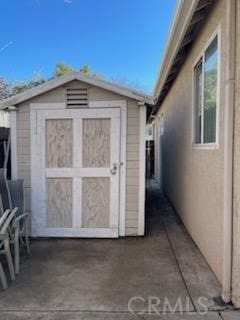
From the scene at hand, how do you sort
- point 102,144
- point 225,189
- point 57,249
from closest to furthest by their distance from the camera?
point 225,189, point 57,249, point 102,144

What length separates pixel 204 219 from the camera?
4148mm

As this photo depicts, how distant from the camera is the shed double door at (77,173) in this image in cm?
498

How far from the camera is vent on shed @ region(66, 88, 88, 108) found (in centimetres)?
498

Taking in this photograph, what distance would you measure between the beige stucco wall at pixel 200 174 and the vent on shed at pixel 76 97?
1741mm

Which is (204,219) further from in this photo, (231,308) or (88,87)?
(88,87)

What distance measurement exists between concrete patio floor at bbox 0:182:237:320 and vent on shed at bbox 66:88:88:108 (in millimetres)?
2152

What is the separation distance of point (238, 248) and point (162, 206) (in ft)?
16.1

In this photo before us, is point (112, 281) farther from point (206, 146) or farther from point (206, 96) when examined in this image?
point (206, 96)

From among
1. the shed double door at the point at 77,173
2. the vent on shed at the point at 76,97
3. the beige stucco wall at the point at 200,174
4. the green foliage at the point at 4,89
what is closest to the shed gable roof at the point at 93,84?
the vent on shed at the point at 76,97

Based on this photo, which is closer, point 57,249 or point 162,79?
point 57,249

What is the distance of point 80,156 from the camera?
5.02 meters

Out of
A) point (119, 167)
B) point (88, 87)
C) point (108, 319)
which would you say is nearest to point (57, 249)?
point (119, 167)

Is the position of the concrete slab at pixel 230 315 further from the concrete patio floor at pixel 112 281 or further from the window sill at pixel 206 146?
the window sill at pixel 206 146

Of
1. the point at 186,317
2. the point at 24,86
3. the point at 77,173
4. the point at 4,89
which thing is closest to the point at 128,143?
the point at 77,173
